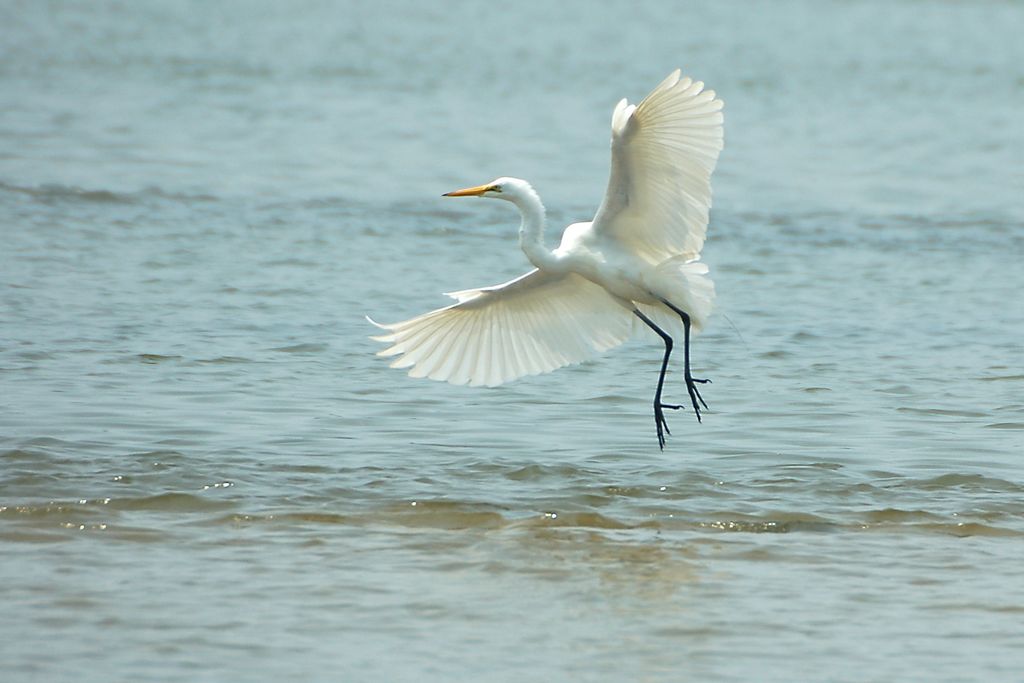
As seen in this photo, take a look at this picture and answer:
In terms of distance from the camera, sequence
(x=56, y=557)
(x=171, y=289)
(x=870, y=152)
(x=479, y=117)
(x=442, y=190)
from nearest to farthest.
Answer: (x=56, y=557)
(x=171, y=289)
(x=442, y=190)
(x=870, y=152)
(x=479, y=117)

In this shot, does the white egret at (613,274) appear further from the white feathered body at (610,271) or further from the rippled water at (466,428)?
the rippled water at (466,428)

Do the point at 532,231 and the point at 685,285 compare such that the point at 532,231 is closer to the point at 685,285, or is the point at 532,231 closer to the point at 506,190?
the point at 506,190

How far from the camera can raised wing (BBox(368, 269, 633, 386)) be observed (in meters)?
8.29

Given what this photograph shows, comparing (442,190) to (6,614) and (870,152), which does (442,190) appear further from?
(6,614)

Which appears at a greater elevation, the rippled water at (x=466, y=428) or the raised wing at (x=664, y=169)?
the raised wing at (x=664, y=169)

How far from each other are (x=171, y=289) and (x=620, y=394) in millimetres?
4212

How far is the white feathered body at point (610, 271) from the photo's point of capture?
726cm

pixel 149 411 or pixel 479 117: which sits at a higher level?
pixel 479 117

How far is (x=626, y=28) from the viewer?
1572 inches

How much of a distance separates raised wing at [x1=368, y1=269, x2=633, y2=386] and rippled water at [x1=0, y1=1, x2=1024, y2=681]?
0.41 m

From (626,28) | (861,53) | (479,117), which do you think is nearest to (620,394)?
(479,117)

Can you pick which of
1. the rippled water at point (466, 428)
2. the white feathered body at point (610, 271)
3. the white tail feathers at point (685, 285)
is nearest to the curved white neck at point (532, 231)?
the white feathered body at point (610, 271)

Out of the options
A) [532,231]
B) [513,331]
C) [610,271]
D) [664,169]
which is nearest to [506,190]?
[532,231]

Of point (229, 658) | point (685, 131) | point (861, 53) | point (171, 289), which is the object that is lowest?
point (229, 658)
